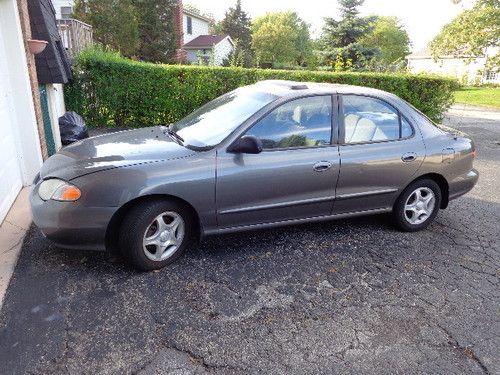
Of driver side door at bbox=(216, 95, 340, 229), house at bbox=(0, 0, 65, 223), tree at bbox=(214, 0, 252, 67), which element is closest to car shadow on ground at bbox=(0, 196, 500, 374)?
driver side door at bbox=(216, 95, 340, 229)

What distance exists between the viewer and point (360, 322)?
A: 292 cm

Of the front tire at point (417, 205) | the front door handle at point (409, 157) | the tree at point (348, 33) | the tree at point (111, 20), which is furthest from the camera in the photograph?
the tree at point (348, 33)

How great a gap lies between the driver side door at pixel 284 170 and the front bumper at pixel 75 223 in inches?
38.3

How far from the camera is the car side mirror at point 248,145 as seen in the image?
3391 mm

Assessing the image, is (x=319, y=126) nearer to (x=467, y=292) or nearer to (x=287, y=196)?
(x=287, y=196)

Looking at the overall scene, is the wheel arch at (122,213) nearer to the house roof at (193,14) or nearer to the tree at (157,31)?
the tree at (157,31)

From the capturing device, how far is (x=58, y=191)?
3156 mm

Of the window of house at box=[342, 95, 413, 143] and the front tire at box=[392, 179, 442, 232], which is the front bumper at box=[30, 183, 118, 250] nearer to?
the window of house at box=[342, 95, 413, 143]

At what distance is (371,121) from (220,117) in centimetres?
156

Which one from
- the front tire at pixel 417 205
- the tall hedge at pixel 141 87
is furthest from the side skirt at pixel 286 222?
the tall hedge at pixel 141 87

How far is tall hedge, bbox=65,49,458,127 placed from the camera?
29.7 feet

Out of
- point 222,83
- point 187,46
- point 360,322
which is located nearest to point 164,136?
point 360,322

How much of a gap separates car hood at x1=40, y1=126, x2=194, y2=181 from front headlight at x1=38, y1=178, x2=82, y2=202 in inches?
2.1

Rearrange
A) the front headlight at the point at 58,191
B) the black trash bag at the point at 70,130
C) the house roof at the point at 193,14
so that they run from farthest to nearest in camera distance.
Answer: the house roof at the point at 193,14 → the black trash bag at the point at 70,130 → the front headlight at the point at 58,191
